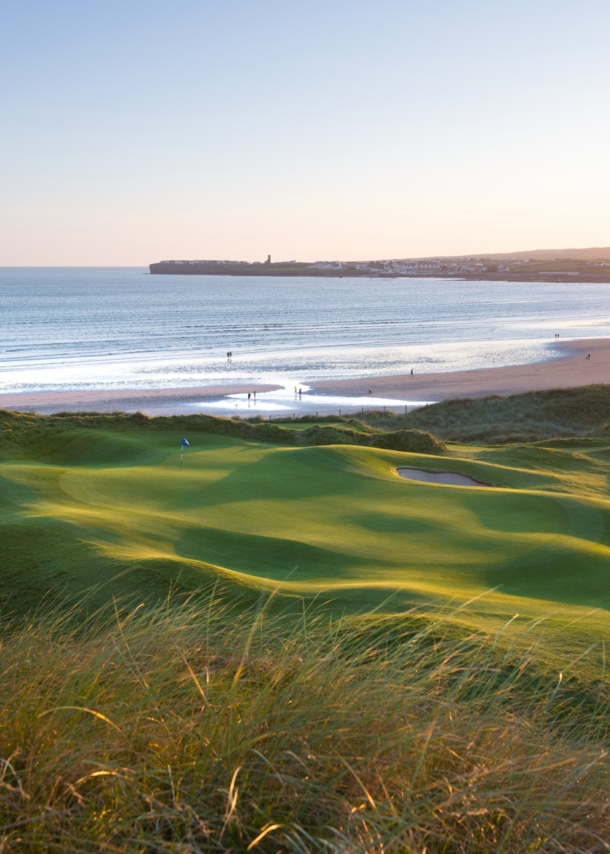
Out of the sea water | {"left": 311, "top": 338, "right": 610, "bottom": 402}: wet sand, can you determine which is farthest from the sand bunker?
the sea water

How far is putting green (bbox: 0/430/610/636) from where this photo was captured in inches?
416

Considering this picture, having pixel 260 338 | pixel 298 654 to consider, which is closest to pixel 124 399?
pixel 260 338

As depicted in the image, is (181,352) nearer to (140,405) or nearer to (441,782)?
(140,405)

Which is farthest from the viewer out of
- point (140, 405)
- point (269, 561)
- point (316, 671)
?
point (140, 405)

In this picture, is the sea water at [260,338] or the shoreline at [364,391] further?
the sea water at [260,338]

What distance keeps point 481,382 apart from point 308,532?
161ft

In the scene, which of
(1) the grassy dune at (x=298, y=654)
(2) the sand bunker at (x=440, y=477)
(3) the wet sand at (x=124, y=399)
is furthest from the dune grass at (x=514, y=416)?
(1) the grassy dune at (x=298, y=654)

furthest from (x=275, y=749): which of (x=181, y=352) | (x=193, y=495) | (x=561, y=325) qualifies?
(x=561, y=325)

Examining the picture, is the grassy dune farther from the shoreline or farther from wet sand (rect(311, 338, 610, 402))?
wet sand (rect(311, 338, 610, 402))

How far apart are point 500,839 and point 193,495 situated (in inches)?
483

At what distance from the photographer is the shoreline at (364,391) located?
163ft

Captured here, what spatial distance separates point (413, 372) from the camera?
65250mm

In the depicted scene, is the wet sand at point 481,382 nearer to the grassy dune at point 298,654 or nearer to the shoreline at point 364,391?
the shoreline at point 364,391

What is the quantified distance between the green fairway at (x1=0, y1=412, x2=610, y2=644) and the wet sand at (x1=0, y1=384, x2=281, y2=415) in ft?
97.6
